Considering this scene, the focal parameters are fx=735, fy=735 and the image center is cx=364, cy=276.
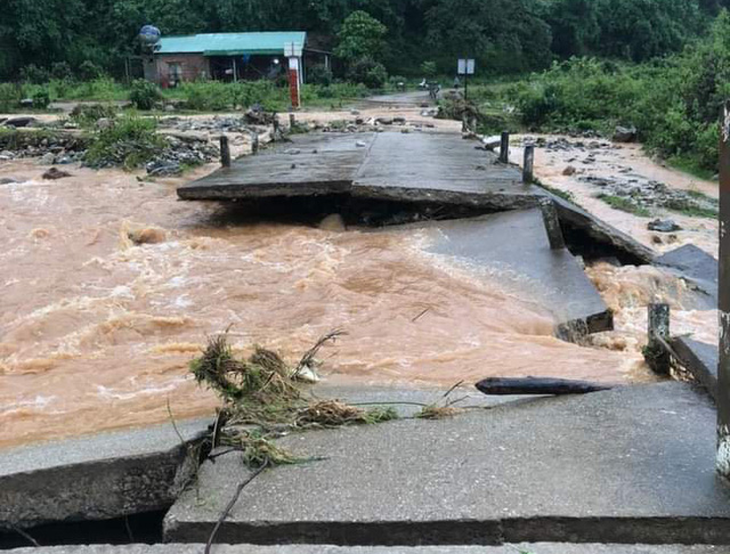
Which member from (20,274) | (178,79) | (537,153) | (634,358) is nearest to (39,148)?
(20,274)

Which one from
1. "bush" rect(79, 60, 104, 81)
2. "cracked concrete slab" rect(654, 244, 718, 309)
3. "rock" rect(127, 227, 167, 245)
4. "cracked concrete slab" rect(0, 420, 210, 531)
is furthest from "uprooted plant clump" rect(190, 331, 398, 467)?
"bush" rect(79, 60, 104, 81)

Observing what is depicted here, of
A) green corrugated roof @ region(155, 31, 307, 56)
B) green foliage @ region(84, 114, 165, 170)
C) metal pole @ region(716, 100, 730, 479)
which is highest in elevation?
green corrugated roof @ region(155, 31, 307, 56)

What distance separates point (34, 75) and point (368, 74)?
66.2 feet

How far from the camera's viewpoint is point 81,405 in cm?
510

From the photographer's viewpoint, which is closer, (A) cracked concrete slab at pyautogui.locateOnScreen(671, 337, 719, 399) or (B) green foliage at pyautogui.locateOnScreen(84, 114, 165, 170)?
(A) cracked concrete slab at pyautogui.locateOnScreen(671, 337, 719, 399)

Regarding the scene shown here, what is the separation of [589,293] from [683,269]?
8.97ft

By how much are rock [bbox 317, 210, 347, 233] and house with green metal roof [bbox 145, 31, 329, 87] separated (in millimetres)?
36039

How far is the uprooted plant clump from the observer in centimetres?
359

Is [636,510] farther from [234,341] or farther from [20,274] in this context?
[20,274]

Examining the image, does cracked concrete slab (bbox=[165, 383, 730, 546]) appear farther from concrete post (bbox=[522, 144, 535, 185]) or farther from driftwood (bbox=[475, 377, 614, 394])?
concrete post (bbox=[522, 144, 535, 185])

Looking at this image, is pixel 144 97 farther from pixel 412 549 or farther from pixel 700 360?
pixel 412 549

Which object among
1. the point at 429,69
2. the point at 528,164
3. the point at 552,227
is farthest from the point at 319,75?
the point at 552,227

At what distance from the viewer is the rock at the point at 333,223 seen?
10.8 meters

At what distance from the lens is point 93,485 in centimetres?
327
